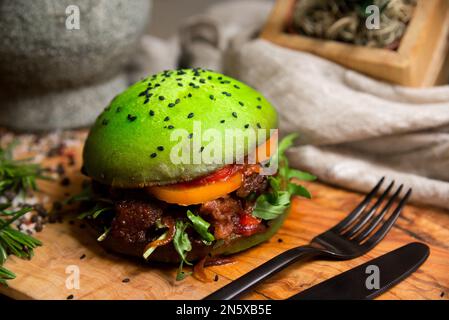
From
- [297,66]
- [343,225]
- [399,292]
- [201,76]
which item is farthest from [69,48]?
[399,292]

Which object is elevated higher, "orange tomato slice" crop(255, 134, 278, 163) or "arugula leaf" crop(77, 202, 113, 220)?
"orange tomato slice" crop(255, 134, 278, 163)

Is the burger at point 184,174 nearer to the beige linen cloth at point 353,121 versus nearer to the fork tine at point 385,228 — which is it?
the fork tine at point 385,228

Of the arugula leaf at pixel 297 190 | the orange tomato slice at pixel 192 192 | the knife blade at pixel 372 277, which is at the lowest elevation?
A: the knife blade at pixel 372 277

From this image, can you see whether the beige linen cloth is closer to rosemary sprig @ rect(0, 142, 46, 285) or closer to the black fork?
the black fork

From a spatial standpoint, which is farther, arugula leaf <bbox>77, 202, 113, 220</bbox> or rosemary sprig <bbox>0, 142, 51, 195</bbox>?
rosemary sprig <bbox>0, 142, 51, 195</bbox>

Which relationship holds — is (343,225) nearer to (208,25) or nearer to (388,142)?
(388,142)

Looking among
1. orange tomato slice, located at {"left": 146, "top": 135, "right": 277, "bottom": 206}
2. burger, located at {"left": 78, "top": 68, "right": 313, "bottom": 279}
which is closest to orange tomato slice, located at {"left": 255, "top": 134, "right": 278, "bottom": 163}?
burger, located at {"left": 78, "top": 68, "right": 313, "bottom": 279}

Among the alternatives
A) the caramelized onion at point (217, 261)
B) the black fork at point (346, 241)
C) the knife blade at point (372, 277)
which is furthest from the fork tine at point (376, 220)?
the caramelized onion at point (217, 261)
